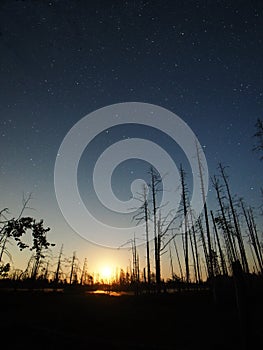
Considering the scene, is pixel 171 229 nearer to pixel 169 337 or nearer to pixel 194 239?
pixel 169 337

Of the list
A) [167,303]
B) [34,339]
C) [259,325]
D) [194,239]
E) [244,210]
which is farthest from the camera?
[244,210]

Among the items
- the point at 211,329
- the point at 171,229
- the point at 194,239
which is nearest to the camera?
the point at 211,329

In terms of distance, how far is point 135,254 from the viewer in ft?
145

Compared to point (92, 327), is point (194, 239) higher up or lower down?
higher up

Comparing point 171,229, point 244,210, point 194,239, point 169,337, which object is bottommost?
point 169,337

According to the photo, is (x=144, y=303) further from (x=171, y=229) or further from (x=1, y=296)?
(x=1, y=296)

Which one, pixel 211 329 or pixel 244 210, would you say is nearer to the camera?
pixel 211 329

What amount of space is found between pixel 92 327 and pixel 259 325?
23.8ft

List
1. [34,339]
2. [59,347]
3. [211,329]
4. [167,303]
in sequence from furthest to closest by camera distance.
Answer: [167,303] < [211,329] < [34,339] < [59,347]

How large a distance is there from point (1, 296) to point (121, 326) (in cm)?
1662

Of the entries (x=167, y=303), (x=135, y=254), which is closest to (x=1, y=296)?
(x=167, y=303)

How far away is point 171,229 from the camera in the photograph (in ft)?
60.5

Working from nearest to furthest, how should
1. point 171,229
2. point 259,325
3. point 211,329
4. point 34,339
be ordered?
point 34,339 < point 211,329 < point 259,325 < point 171,229

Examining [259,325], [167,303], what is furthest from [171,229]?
[259,325]
